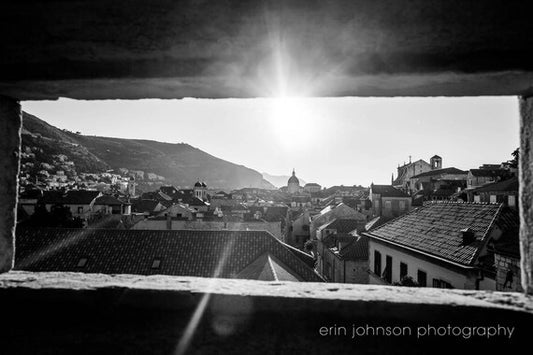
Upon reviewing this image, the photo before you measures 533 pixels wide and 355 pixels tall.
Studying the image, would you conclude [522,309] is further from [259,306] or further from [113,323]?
[113,323]

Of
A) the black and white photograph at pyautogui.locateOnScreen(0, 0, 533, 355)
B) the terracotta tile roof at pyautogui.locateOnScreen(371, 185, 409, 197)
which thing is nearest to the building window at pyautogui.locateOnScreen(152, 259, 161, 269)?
the black and white photograph at pyautogui.locateOnScreen(0, 0, 533, 355)

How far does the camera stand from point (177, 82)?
5.24 feet

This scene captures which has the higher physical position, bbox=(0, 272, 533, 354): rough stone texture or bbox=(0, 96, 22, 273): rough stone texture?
bbox=(0, 96, 22, 273): rough stone texture

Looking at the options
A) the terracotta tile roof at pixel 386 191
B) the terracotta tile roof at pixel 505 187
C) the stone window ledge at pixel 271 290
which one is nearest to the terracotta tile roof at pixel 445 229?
the stone window ledge at pixel 271 290

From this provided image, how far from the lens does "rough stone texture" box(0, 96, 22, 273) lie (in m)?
1.75

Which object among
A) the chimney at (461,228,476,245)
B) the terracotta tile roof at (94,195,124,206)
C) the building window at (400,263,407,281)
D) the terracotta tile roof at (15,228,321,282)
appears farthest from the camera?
the terracotta tile roof at (94,195,124,206)

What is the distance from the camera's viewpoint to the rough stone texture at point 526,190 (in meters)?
1.50

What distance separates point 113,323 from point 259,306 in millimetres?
705

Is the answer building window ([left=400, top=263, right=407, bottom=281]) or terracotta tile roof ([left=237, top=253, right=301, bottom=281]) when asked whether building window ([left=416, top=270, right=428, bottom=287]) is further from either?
terracotta tile roof ([left=237, top=253, right=301, bottom=281])

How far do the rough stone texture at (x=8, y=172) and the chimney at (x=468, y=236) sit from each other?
12.3 m

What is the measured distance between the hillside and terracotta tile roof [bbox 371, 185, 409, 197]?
11102 centimetres

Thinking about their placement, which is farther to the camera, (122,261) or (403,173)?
(403,173)

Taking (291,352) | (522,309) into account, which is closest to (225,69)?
(291,352)

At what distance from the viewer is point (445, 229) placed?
12273mm
